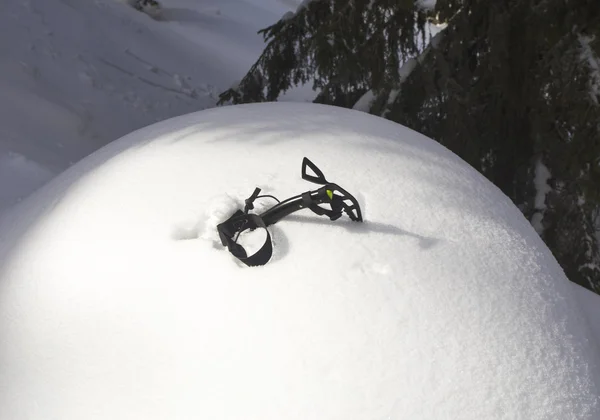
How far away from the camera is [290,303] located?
1030 mm

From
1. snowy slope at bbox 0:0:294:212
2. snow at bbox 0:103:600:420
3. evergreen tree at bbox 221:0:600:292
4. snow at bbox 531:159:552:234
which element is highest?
snowy slope at bbox 0:0:294:212

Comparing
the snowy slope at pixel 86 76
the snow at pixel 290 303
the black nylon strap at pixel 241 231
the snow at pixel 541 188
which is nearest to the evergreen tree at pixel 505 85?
the snow at pixel 541 188

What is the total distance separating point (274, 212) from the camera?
3.87 feet

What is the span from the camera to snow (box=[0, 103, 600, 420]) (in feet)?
3.14

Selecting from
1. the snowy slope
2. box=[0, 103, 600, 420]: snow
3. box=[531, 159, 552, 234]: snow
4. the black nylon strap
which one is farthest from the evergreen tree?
the black nylon strap

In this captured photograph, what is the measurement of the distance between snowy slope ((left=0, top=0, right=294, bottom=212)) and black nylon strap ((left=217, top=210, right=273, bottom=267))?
1.37 m

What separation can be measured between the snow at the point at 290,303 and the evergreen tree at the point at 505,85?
1.17m

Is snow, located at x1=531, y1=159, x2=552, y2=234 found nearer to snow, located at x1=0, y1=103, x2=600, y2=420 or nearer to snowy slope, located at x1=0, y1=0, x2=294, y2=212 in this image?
snow, located at x1=0, y1=103, x2=600, y2=420

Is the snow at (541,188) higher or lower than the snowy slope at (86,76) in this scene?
lower

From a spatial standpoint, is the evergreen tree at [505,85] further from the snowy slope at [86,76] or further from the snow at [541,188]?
the snowy slope at [86,76]

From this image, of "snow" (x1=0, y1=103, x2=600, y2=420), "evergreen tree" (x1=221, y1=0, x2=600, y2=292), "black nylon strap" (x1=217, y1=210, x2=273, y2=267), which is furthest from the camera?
"evergreen tree" (x1=221, y1=0, x2=600, y2=292)

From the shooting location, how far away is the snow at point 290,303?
96 cm

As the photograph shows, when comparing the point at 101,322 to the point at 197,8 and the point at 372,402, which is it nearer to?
the point at 372,402

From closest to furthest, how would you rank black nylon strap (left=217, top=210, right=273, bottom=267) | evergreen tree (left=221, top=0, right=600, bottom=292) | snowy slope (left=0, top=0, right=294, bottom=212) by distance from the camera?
black nylon strap (left=217, top=210, right=273, bottom=267), evergreen tree (left=221, top=0, right=600, bottom=292), snowy slope (left=0, top=0, right=294, bottom=212)
